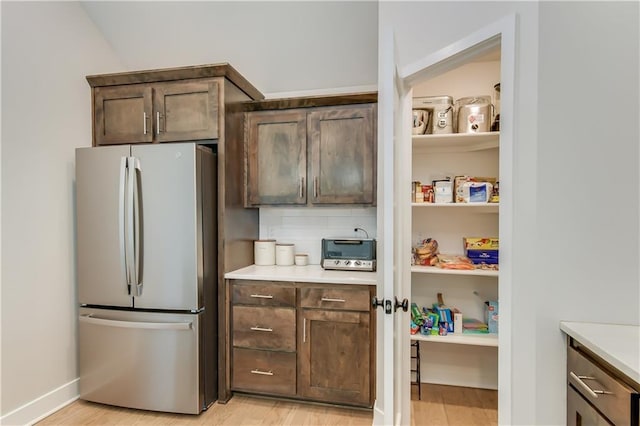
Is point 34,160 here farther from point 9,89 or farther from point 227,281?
point 227,281

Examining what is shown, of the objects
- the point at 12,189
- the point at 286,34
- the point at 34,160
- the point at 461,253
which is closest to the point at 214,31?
the point at 286,34

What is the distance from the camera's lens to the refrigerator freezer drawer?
2.17m

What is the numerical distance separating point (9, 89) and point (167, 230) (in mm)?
1211

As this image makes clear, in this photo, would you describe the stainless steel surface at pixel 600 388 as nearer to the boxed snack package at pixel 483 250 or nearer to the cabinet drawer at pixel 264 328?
the boxed snack package at pixel 483 250

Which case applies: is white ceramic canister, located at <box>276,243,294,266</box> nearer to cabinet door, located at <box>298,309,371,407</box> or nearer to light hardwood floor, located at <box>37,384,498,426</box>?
cabinet door, located at <box>298,309,371,407</box>

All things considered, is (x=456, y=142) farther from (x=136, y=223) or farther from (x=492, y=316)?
(x=136, y=223)

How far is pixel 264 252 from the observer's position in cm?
281

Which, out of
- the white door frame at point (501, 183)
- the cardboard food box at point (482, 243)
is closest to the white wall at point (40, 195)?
the white door frame at point (501, 183)

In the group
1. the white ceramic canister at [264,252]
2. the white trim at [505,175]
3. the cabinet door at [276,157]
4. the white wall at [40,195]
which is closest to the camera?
the white trim at [505,175]

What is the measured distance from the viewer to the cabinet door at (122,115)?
2447 mm

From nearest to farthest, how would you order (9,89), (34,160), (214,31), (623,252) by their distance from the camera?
(623,252) → (9,89) → (34,160) → (214,31)

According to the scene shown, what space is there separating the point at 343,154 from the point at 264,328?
137cm

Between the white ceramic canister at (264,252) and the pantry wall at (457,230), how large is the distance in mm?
1153

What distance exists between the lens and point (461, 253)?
8.52ft
